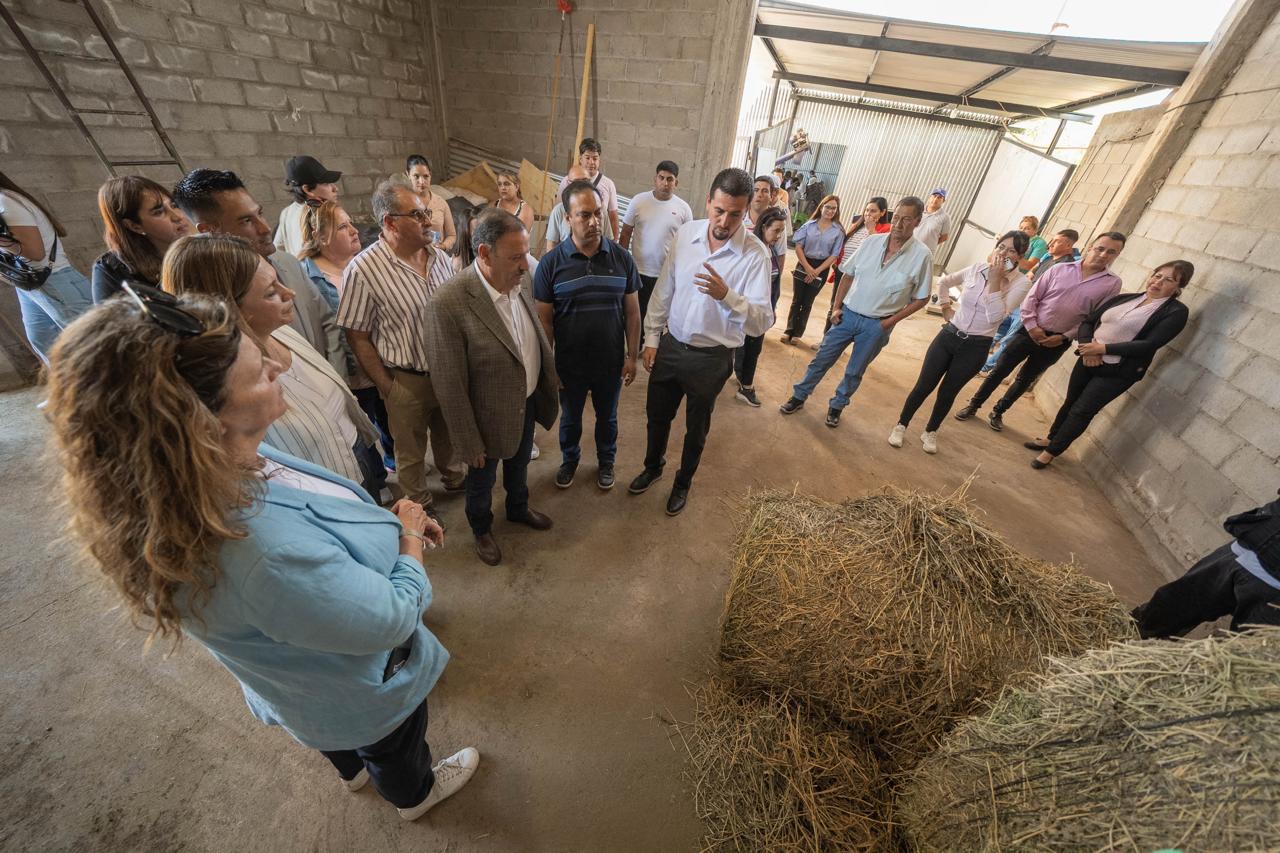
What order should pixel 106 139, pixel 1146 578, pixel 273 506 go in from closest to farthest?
1. pixel 273 506
2. pixel 1146 578
3. pixel 106 139

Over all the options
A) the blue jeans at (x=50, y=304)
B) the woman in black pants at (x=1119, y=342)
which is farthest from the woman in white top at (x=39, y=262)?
the woman in black pants at (x=1119, y=342)

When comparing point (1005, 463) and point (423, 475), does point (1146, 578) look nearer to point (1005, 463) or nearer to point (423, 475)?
point (1005, 463)

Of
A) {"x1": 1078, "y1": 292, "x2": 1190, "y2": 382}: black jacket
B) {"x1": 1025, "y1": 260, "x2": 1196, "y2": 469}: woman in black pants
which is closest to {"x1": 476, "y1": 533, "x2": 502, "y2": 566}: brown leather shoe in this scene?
{"x1": 1025, "y1": 260, "x2": 1196, "y2": 469}: woman in black pants

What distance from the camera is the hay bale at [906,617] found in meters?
1.54

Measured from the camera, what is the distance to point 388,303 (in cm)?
221

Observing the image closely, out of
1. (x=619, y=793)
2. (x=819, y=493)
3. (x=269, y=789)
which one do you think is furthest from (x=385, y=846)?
(x=819, y=493)

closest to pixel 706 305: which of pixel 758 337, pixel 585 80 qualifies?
pixel 758 337

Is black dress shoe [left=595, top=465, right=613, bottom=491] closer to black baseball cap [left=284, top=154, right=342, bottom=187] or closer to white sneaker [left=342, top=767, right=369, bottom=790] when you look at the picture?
white sneaker [left=342, top=767, right=369, bottom=790]

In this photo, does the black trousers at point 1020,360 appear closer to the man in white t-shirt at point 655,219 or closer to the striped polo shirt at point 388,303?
the man in white t-shirt at point 655,219

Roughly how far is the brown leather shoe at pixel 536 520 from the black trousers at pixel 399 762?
142cm

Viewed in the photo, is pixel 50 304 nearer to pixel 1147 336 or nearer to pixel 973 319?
pixel 973 319

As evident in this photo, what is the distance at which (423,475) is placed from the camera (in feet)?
8.94

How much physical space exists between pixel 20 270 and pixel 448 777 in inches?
134

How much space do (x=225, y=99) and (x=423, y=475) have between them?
488 cm
